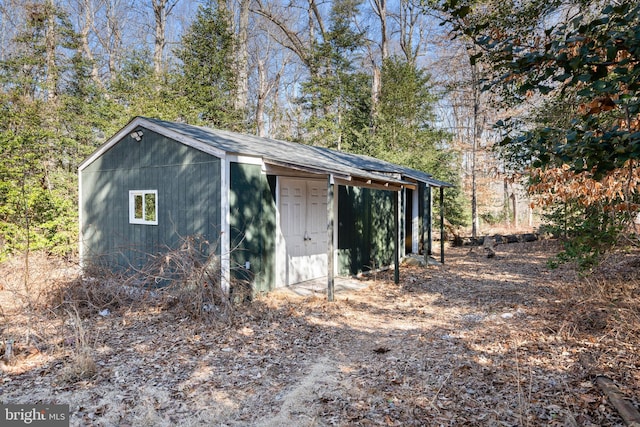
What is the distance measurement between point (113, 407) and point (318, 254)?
18.8 ft

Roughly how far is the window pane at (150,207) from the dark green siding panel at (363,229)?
12.9 ft

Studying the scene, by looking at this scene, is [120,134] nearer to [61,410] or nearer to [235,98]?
[61,410]

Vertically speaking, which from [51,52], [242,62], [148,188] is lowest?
[148,188]

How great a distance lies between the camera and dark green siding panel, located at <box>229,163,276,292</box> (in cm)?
664

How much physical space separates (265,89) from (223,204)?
16.8 meters

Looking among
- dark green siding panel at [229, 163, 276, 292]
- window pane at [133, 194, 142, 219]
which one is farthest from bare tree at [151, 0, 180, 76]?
dark green siding panel at [229, 163, 276, 292]

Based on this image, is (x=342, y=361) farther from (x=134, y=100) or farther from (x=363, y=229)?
(x=134, y=100)

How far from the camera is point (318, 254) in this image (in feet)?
29.1

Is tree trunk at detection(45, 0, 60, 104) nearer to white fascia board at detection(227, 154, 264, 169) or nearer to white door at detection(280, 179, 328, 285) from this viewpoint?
white fascia board at detection(227, 154, 264, 169)

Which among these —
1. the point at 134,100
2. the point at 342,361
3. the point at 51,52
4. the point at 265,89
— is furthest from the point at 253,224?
the point at 265,89

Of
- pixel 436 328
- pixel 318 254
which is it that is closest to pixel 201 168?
pixel 318 254
